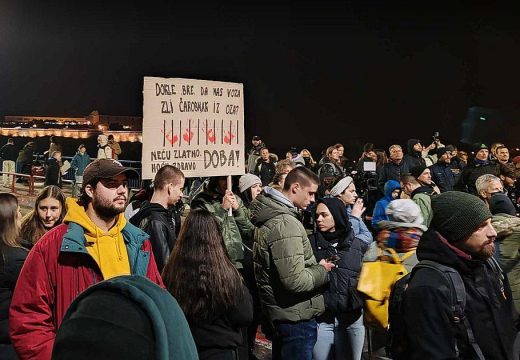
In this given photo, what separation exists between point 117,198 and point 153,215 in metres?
1.31

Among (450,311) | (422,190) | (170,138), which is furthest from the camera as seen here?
(422,190)

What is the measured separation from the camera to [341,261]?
4.52m

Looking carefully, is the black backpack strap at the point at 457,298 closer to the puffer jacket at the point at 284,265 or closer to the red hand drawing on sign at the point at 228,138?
the puffer jacket at the point at 284,265

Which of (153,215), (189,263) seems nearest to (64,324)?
(189,263)

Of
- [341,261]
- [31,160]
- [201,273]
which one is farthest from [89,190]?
[31,160]

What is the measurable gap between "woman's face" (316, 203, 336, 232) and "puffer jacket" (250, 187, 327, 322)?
231mm

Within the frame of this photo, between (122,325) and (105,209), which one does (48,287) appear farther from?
(122,325)

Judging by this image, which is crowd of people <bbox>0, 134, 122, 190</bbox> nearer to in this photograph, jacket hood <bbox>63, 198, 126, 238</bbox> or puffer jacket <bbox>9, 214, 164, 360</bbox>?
jacket hood <bbox>63, 198, 126, 238</bbox>

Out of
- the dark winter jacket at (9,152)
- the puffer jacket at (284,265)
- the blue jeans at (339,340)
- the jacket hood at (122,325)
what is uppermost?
the dark winter jacket at (9,152)

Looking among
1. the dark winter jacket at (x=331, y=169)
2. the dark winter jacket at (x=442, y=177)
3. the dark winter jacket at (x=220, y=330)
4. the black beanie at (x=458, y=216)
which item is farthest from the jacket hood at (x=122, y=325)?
the dark winter jacket at (x=442, y=177)

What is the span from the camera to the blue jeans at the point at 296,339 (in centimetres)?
433

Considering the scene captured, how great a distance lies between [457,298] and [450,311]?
0.08 meters

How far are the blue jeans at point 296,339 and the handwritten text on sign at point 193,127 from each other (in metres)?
2.01

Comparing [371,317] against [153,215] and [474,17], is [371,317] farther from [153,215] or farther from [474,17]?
[474,17]
